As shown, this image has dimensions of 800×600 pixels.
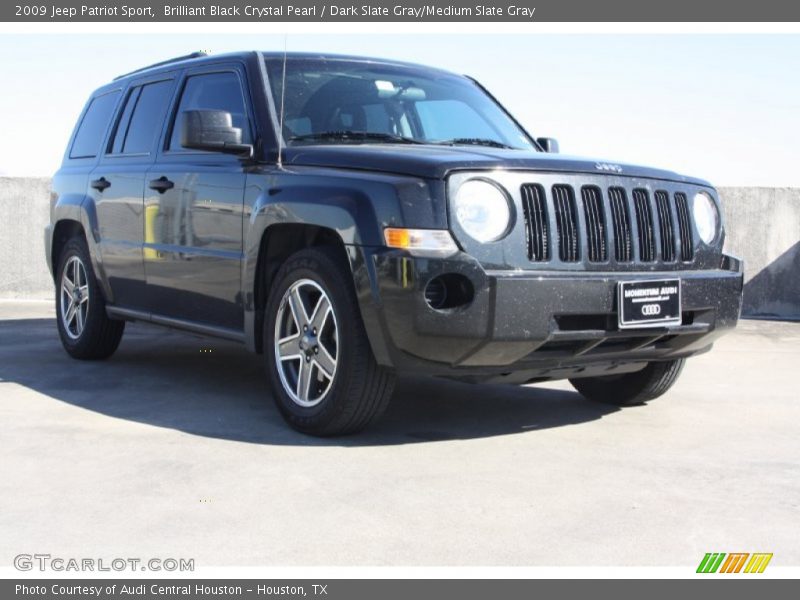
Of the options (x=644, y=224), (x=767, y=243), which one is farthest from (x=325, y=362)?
(x=767, y=243)

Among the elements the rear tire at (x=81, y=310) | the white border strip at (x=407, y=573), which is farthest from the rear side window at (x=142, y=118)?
the white border strip at (x=407, y=573)

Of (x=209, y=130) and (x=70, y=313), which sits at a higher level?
(x=209, y=130)

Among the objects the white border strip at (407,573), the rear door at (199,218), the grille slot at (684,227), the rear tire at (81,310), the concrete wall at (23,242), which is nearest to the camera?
the white border strip at (407,573)

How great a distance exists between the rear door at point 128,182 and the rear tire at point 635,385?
2696 millimetres

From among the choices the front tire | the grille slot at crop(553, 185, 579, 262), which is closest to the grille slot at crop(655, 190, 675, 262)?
the grille slot at crop(553, 185, 579, 262)

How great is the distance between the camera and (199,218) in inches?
230

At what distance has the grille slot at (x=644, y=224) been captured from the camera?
5.05 m

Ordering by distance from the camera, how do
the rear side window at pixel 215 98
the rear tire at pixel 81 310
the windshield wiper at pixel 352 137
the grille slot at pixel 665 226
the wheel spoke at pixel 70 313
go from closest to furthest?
the grille slot at pixel 665 226
the windshield wiper at pixel 352 137
the rear side window at pixel 215 98
the rear tire at pixel 81 310
the wheel spoke at pixel 70 313

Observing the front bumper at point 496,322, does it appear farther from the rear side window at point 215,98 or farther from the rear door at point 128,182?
the rear door at point 128,182

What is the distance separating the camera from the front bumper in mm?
4484

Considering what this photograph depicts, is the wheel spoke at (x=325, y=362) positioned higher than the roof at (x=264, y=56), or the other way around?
→ the roof at (x=264, y=56)

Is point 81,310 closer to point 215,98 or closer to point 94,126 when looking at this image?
point 94,126

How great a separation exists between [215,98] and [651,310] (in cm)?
270

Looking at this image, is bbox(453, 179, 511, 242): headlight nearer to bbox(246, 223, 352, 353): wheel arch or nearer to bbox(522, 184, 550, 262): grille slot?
bbox(522, 184, 550, 262): grille slot
